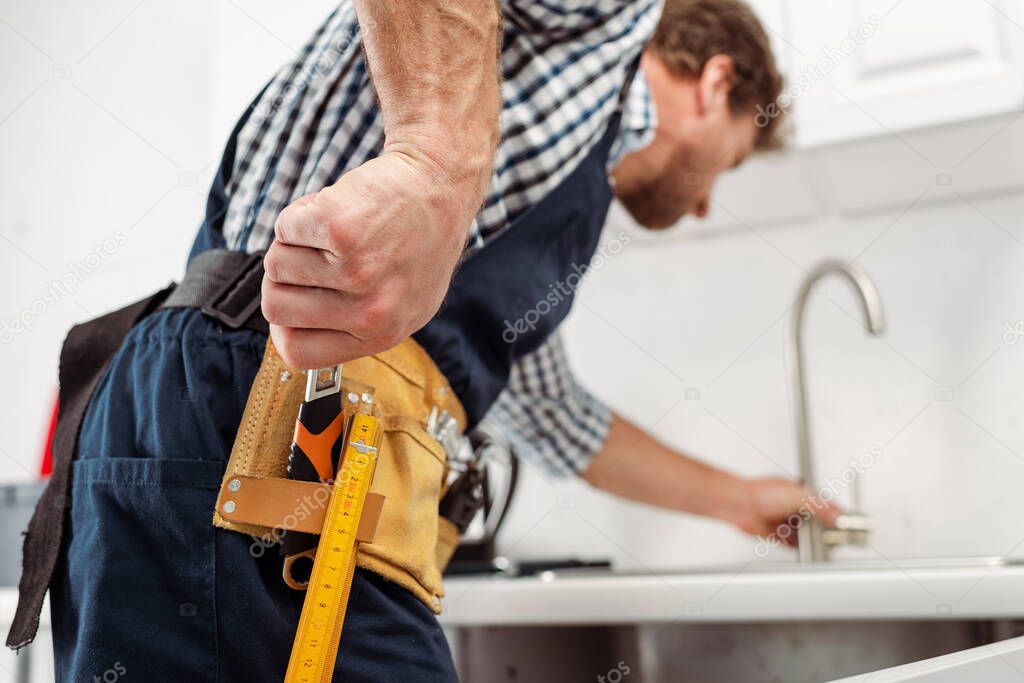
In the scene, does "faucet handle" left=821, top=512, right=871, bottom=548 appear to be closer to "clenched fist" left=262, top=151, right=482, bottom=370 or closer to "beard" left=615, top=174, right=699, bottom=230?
"beard" left=615, top=174, right=699, bottom=230

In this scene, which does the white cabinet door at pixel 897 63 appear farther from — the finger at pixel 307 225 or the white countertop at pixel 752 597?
the finger at pixel 307 225

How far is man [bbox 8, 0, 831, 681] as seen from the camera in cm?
37

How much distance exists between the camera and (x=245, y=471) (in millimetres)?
465

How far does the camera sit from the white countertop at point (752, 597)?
0.71 meters

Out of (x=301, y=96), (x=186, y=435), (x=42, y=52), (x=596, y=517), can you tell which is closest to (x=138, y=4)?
(x=42, y=52)

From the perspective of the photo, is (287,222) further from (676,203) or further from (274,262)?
(676,203)

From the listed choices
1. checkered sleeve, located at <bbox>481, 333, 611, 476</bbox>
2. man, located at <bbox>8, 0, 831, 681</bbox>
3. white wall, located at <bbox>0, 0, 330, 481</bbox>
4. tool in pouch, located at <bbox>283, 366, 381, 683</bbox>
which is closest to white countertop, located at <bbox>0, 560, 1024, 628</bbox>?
checkered sleeve, located at <bbox>481, 333, 611, 476</bbox>

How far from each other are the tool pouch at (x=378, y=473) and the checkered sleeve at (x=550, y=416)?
38 centimetres

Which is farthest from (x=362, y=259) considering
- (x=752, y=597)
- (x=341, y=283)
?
(x=752, y=597)

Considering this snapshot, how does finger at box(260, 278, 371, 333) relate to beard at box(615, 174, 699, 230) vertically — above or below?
below

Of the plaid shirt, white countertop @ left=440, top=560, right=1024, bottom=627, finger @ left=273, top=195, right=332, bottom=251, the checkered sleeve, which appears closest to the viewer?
finger @ left=273, top=195, right=332, bottom=251

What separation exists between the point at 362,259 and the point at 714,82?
2.31 feet

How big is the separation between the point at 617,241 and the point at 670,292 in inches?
4.6

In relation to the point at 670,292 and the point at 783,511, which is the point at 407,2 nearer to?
the point at 783,511
